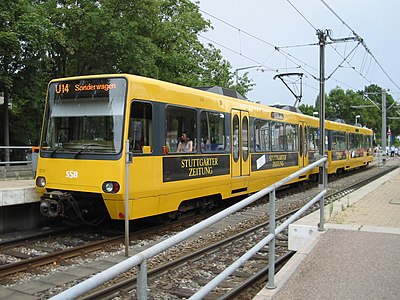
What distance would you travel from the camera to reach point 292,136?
16.7 m

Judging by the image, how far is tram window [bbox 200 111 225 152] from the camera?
10359mm

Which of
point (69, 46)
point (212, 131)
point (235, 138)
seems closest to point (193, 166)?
point (212, 131)

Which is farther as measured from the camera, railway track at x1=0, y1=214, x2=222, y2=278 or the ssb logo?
the ssb logo

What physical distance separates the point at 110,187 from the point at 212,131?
11.4 feet

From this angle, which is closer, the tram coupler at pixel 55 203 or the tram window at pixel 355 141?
the tram coupler at pixel 55 203

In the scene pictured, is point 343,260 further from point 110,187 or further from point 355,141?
point 355,141

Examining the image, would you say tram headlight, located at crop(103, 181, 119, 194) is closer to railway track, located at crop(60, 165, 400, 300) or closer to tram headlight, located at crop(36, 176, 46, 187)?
tram headlight, located at crop(36, 176, 46, 187)

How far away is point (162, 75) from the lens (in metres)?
27.0

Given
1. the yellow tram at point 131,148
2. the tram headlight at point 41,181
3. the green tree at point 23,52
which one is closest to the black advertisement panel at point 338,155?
the yellow tram at point 131,148

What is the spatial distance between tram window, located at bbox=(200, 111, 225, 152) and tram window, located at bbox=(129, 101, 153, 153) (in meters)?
1.94

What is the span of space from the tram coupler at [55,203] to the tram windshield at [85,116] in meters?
0.80

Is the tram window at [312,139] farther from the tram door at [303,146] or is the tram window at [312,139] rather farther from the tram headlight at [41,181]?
the tram headlight at [41,181]

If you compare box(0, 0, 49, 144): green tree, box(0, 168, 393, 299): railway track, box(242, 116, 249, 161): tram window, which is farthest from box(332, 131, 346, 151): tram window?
box(0, 168, 393, 299): railway track

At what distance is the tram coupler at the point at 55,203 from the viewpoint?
8273mm
